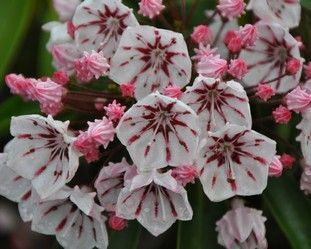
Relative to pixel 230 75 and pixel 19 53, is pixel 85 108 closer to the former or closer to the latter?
pixel 230 75

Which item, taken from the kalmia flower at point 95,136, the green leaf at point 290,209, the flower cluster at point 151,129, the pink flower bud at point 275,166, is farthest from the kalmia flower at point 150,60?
the green leaf at point 290,209

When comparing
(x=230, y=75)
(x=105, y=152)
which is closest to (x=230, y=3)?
(x=230, y=75)

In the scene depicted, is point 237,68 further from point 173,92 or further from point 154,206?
point 154,206

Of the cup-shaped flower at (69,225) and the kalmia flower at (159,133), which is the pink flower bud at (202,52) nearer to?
the kalmia flower at (159,133)

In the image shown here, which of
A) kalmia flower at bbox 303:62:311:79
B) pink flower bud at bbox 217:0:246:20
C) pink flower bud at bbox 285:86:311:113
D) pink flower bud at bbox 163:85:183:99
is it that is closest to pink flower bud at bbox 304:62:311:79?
kalmia flower at bbox 303:62:311:79

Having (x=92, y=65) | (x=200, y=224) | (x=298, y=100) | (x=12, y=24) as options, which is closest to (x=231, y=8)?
(x=298, y=100)

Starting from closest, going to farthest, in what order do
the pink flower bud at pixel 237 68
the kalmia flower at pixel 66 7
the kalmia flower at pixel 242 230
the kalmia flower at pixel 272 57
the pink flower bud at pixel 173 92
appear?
the pink flower bud at pixel 173 92
the pink flower bud at pixel 237 68
the kalmia flower at pixel 242 230
the kalmia flower at pixel 272 57
the kalmia flower at pixel 66 7

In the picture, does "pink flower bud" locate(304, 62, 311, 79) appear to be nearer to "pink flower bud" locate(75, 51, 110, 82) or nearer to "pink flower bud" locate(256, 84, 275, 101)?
"pink flower bud" locate(256, 84, 275, 101)

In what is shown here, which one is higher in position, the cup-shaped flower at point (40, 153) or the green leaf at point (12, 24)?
the cup-shaped flower at point (40, 153)
